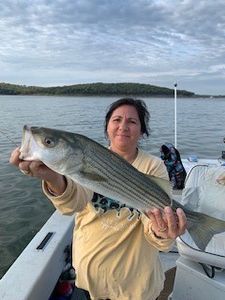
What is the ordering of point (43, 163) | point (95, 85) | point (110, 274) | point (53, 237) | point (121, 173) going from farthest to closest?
point (95, 85), point (53, 237), point (110, 274), point (121, 173), point (43, 163)

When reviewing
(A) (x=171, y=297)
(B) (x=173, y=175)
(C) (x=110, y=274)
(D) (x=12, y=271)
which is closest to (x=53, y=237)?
(D) (x=12, y=271)

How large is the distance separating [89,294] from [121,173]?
1.08 meters

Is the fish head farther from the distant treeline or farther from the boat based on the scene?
the distant treeline

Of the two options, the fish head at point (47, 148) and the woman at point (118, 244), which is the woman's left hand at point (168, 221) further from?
the fish head at point (47, 148)

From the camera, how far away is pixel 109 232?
8.80ft

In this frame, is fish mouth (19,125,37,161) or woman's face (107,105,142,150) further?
woman's face (107,105,142,150)

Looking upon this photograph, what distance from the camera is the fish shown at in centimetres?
213

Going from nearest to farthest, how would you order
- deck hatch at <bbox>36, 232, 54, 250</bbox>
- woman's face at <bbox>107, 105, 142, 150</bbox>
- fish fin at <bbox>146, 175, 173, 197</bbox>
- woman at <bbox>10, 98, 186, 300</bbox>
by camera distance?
fish fin at <bbox>146, 175, 173, 197</bbox> → woman at <bbox>10, 98, 186, 300</bbox> → woman's face at <bbox>107, 105, 142, 150</bbox> → deck hatch at <bbox>36, 232, 54, 250</bbox>

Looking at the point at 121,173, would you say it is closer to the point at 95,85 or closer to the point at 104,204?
the point at 104,204

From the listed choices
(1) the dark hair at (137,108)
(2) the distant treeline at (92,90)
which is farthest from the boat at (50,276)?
(2) the distant treeline at (92,90)

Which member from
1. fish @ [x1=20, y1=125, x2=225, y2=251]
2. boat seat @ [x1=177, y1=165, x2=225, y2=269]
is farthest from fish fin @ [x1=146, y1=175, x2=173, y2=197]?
boat seat @ [x1=177, y1=165, x2=225, y2=269]

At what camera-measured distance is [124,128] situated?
9.14ft

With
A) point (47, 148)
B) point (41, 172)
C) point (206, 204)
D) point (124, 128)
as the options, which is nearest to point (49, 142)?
point (47, 148)

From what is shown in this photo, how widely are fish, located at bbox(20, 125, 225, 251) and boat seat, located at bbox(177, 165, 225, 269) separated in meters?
0.90
